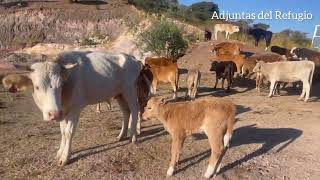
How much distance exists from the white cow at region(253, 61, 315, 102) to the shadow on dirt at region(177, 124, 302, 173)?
19.7 ft

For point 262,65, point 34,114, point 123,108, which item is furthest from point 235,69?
point 123,108

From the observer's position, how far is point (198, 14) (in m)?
64.5

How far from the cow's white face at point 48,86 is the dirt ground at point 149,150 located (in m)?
1.16

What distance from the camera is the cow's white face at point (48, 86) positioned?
7147mm

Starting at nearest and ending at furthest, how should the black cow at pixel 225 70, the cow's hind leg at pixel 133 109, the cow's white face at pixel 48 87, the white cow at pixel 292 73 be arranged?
the cow's white face at pixel 48 87, the cow's hind leg at pixel 133 109, the white cow at pixel 292 73, the black cow at pixel 225 70

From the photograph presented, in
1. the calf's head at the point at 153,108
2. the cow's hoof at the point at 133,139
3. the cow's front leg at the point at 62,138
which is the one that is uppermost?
the calf's head at the point at 153,108

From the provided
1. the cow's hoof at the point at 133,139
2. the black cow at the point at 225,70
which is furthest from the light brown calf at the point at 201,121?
the black cow at the point at 225,70

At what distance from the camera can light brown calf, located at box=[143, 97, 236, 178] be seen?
7574mm

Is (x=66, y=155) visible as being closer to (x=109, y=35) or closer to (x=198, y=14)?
(x=109, y=35)

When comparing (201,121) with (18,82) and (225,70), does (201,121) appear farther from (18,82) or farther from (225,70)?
(225,70)

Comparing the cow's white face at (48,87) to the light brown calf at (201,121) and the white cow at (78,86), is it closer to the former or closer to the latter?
the white cow at (78,86)

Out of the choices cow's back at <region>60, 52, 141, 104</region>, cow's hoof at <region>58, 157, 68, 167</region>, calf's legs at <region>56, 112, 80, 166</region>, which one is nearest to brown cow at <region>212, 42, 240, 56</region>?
cow's back at <region>60, 52, 141, 104</region>

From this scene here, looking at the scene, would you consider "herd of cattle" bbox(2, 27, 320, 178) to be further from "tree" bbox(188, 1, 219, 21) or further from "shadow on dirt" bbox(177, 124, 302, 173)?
"tree" bbox(188, 1, 219, 21)

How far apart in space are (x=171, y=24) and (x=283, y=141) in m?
19.0
